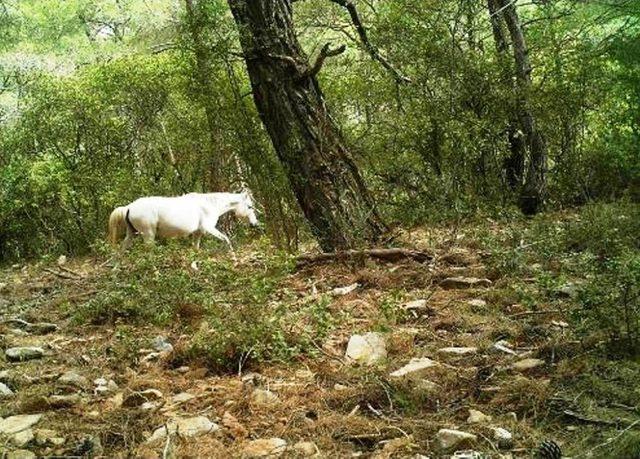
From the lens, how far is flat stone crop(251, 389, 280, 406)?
358 centimetres

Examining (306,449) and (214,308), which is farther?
(214,308)

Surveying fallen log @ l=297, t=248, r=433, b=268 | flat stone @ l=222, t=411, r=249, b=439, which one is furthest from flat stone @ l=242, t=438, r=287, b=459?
fallen log @ l=297, t=248, r=433, b=268

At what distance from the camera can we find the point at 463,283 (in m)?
5.62

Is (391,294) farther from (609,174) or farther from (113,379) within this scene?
(609,174)

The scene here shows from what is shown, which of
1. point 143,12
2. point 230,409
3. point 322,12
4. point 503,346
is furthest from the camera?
point 143,12

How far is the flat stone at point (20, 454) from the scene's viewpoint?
2930 mm

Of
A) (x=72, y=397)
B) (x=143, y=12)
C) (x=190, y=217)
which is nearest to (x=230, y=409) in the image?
(x=72, y=397)

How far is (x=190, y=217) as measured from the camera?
10.9m

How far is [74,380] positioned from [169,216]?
22.3 feet

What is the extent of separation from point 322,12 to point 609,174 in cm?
663

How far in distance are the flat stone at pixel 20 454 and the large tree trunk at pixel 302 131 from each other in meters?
4.37

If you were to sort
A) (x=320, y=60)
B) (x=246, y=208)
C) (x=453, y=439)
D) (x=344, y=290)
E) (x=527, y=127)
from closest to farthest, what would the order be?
(x=453, y=439), (x=344, y=290), (x=320, y=60), (x=527, y=127), (x=246, y=208)

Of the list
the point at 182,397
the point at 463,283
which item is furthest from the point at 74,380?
the point at 463,283

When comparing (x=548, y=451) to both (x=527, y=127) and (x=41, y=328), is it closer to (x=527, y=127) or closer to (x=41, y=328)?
(x=41, y=328)
